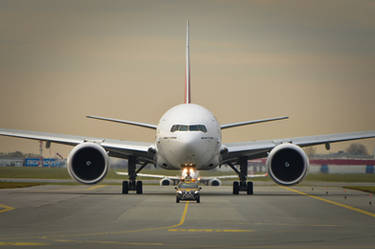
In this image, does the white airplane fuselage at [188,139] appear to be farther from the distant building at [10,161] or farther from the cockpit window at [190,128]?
the distant building at [10,161]

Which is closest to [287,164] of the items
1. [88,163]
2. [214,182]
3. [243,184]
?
[243,184]

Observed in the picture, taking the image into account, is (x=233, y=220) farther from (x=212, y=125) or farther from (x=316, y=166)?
(x=316, y=166)

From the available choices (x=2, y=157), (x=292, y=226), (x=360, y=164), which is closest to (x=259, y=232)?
(x=292, y=226)

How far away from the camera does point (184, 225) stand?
21219mm

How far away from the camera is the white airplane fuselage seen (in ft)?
120

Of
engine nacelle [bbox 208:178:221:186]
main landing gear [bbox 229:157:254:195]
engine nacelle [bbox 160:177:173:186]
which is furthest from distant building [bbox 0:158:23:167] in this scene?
main landing gear [bbox 229:157:254:195]

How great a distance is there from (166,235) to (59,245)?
3.19 meters

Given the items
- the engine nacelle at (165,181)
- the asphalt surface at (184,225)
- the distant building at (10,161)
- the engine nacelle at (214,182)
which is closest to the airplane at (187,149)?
the asphalt surface at (184,225)

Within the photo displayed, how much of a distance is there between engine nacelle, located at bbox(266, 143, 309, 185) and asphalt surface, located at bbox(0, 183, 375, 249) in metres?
5.78

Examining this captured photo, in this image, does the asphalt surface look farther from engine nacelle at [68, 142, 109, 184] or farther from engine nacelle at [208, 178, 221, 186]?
engine nacelle at [208, 178, 221, 186]

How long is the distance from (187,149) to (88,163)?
539cm

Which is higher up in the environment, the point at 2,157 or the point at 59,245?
the point at 2,157

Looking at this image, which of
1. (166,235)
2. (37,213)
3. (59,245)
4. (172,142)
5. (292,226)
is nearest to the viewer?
(59,245)

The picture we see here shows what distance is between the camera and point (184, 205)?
1219 inches
